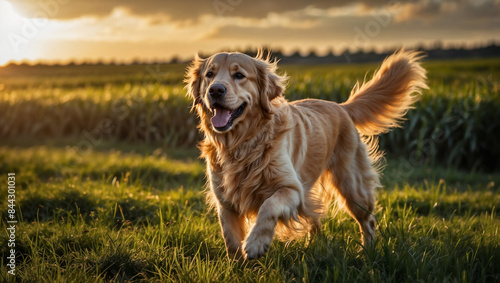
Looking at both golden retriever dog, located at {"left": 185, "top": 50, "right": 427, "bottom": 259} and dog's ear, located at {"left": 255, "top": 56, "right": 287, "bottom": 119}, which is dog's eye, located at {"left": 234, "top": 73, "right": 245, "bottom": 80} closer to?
golden retriever dog, located at {"left": 185, "top": 50, "right": 427, "bottom": 259}

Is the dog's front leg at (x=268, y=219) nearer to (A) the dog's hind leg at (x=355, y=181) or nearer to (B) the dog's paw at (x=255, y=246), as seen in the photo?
(B) the dog's paw at (x=255, y=246)

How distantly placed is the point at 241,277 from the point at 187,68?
2.16 meters

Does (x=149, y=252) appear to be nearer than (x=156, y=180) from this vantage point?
Yes

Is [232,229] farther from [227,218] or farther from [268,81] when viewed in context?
[268,81]

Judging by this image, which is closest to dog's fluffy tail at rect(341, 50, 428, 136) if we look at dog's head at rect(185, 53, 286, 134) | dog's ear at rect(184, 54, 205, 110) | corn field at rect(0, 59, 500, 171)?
corn field at rect(0, 59, 500, 171)

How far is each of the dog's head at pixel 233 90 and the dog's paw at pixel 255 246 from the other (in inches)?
35.9

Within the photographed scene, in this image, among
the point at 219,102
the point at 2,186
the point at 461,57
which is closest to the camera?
the point at 219,102

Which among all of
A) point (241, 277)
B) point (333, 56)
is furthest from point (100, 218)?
point (333, 56)

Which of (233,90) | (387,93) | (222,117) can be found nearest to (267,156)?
(222,117)

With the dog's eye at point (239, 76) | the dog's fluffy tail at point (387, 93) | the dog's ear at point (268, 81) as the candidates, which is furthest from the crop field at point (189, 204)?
the dog's eye at point (239, 76)

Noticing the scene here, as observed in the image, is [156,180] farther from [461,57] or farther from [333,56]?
[461,57]

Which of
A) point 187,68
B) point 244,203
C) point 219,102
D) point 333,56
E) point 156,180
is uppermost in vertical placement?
point 333,56

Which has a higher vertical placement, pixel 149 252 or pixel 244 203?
pixel 244 203

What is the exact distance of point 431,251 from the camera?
10.2ft
